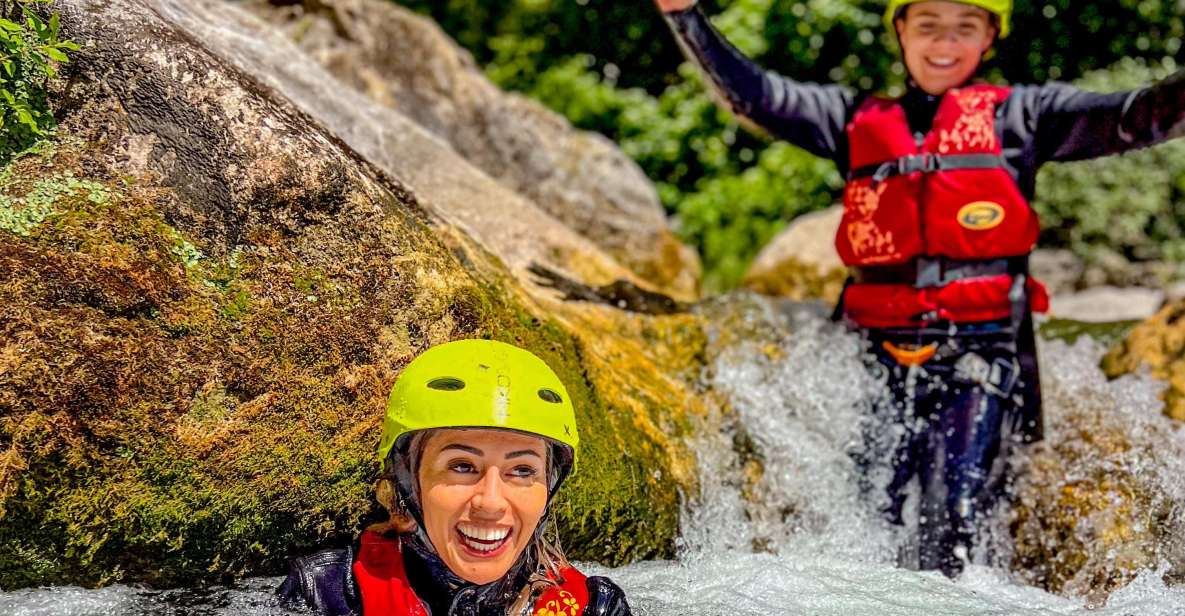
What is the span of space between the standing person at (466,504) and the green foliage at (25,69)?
3.98 ft

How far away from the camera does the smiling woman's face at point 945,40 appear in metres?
4.17

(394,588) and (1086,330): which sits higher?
(1086,330)

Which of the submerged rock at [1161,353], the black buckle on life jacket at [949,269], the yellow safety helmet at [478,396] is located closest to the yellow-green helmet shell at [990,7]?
the black buckle on life jacket at [949,269]

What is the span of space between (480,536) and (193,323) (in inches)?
39.1

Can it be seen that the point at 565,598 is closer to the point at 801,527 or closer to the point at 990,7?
the point at 801,527

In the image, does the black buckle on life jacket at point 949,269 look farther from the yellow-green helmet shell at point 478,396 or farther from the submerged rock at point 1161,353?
the yellow-green helmet shell at point 478,396

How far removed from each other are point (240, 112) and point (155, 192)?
13.6 inches

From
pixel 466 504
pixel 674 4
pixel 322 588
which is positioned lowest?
pixel 322 588

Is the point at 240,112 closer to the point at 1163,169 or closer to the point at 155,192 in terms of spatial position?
the point at 155,192

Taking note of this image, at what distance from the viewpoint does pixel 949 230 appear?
13.4 feet

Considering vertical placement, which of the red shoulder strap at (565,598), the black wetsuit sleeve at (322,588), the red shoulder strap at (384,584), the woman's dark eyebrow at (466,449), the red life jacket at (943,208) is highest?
the red life jacket at (943,208)

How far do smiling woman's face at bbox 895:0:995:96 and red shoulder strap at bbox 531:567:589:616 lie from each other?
2.42m

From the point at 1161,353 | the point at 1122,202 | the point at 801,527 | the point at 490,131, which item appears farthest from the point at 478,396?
the point at 1122,202

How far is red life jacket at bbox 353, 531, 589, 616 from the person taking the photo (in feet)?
9.14
